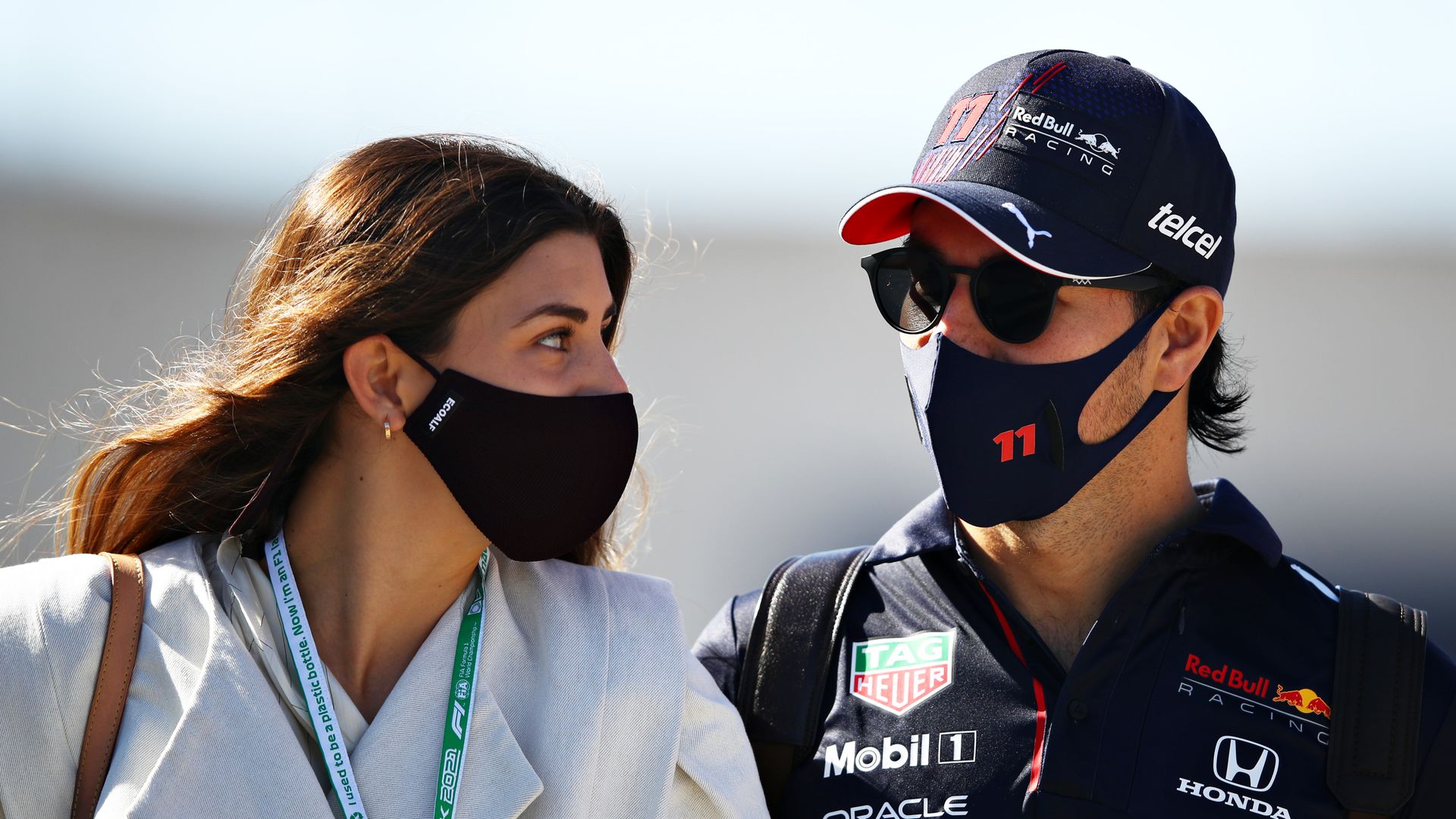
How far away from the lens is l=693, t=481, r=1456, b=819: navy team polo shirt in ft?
7.40

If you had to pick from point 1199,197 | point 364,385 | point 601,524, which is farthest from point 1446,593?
point 364,385

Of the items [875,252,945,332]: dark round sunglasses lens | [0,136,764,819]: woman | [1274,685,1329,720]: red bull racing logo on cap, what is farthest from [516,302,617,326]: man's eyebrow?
[1274,685,1329,720]: red bull racing logo on cap

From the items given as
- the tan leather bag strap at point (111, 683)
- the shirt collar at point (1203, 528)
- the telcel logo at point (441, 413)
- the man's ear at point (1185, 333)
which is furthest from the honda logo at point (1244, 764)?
the tan leather bag strap at point (111, 683)

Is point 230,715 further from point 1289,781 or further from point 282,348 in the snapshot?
point 1289,781

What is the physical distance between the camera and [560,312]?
2525mm

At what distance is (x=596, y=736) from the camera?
2.38 m

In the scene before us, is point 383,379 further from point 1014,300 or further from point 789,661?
point 1014,300

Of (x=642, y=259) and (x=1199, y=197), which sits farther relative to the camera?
(x=642, y=259)

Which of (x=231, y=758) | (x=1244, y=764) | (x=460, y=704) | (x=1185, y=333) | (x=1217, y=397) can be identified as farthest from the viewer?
(x=1217, y=397)

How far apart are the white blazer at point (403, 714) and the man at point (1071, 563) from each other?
21 cm

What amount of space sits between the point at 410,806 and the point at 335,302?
940 mm

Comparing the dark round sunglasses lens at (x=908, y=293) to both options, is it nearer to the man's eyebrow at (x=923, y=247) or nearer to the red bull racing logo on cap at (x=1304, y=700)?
the man's eyebrow at (x=923, y=247)

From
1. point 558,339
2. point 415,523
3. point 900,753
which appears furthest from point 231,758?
point 900,753

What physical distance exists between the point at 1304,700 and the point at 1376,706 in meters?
0.12
